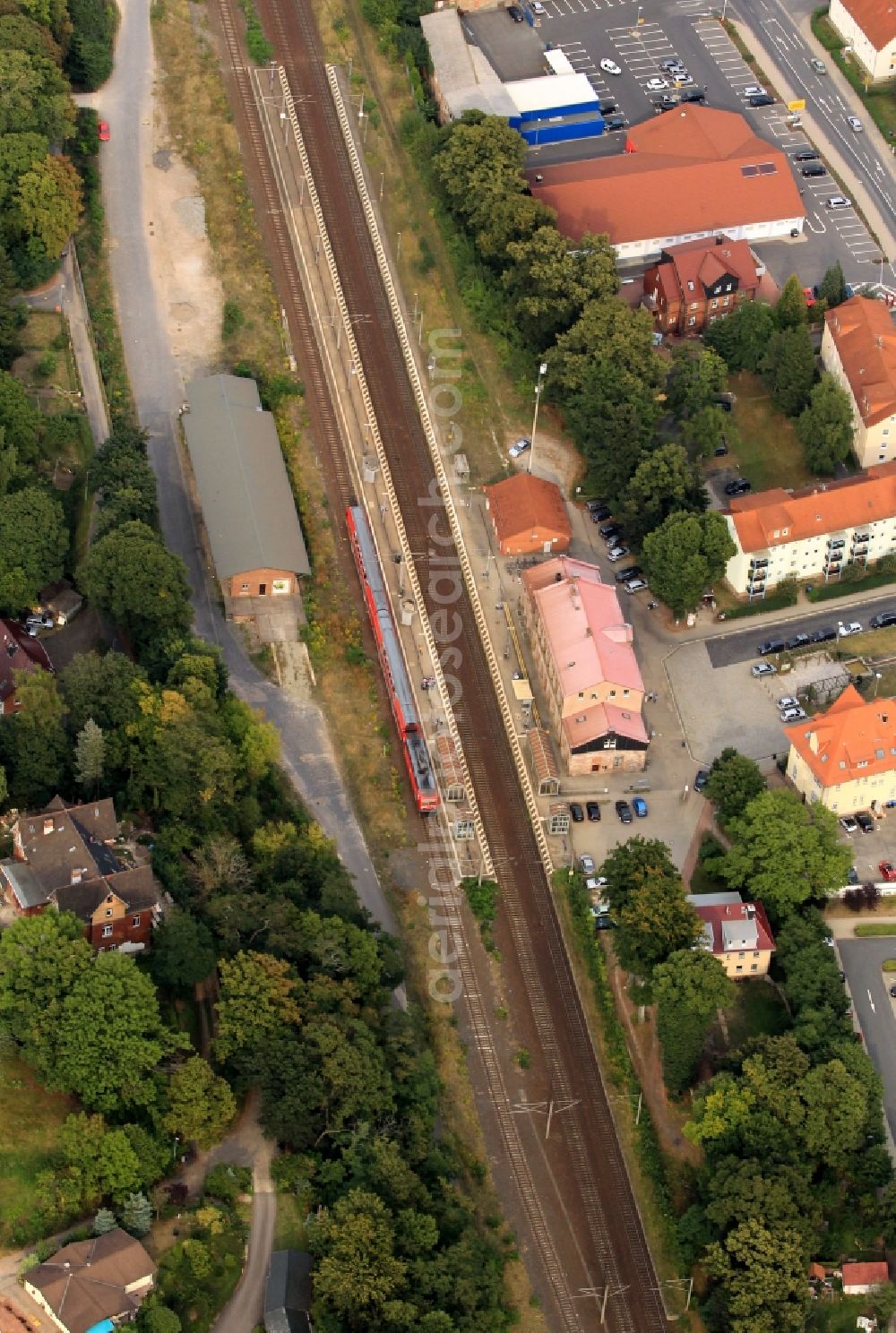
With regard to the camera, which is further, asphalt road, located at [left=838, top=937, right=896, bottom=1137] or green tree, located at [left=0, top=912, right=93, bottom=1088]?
asphalt road, located at [left=838, top=937, right=896, bottom=1137]

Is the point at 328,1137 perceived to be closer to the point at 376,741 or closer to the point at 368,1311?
the point at 368,1311

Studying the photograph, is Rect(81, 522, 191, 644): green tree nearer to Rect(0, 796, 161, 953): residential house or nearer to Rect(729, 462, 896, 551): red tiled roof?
Rect(0, 796, 161, 953): residential house

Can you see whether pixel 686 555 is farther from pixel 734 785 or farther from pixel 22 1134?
pixel 22 1134

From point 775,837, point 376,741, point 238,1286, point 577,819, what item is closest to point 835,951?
point 775,837


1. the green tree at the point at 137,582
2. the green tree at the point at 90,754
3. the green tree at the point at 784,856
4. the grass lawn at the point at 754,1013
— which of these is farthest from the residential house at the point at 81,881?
the green tree at the point at 784,856

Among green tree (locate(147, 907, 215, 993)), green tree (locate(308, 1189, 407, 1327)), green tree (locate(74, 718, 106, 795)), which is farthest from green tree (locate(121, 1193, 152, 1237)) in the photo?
green tree (locate(74, 718, 106, 795))

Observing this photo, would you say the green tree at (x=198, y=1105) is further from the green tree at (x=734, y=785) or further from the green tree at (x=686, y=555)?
the green tree at (x=686, y=555)
